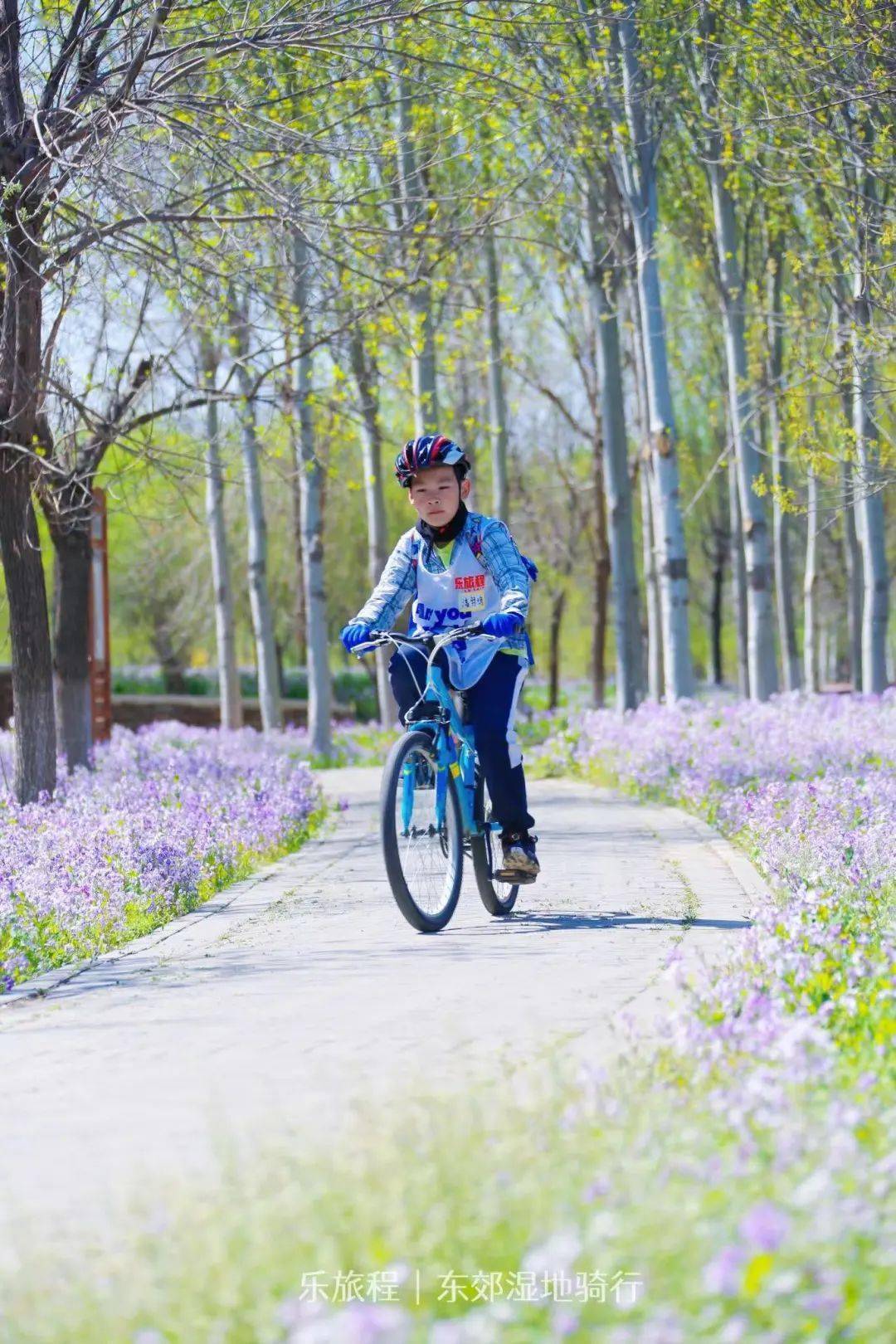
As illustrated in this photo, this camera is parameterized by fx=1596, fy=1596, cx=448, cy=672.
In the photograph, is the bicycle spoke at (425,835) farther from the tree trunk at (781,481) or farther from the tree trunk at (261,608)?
the tree trunk at (261,608)

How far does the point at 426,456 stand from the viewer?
708 cm

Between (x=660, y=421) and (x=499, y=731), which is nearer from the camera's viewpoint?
(x=499, y=731)

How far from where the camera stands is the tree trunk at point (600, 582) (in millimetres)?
30719

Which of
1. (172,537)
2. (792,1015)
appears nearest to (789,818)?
(792,1015)

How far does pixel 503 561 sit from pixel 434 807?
3.81ft

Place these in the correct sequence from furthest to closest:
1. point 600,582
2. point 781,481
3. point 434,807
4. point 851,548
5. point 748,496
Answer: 1. point 600,582
2. point 851,548
3. point 781,481
4. point 748,496
5. point 434,807

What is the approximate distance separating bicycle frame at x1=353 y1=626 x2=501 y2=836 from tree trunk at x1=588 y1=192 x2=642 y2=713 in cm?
1217

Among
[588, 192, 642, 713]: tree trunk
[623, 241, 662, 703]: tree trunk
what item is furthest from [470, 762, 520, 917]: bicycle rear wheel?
[588, 192, 642, 713]: tree trunk

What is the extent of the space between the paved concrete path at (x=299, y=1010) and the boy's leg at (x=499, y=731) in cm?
54

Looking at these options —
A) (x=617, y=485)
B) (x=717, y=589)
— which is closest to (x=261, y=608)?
(x=617, y=485)

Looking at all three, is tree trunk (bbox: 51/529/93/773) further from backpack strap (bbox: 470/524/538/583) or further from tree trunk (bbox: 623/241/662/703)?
backpack strap (bbox: 470/524/538/583)

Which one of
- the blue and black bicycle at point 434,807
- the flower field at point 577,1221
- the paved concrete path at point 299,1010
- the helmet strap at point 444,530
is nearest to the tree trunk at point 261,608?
the paved concrete path at point 299,1010

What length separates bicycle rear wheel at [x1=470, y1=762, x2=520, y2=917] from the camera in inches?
288

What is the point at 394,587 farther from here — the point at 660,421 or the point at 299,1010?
the point at 660,421
